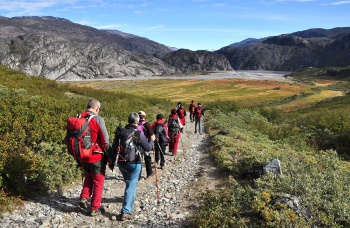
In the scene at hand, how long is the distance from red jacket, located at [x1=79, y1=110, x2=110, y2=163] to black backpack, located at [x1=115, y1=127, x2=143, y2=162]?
370mm

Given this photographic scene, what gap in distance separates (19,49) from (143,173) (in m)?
174

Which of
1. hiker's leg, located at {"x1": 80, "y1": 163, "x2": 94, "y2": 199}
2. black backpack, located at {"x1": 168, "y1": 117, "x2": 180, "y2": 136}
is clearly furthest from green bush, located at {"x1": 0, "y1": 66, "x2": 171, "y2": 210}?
black backpack, located at {"x1": 168, "y1": 117, "x2": 180, "y2": 136}

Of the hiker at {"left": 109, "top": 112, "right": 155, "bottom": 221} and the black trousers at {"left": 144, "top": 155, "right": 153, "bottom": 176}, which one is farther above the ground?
the hiker at {"left": 109, "top": 112, "right": 155, "bottom": 221}

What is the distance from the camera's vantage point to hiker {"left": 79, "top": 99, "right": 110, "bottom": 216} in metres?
6.63

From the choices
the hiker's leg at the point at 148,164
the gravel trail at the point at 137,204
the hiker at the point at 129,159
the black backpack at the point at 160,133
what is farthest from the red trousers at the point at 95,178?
the black backpack at the point at 160,133

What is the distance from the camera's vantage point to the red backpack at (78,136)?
6391mm

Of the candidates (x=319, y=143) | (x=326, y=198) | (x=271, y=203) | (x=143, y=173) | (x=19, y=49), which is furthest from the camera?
(x=19, y=49)

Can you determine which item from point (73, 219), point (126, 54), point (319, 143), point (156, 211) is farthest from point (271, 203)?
point (126, 54)

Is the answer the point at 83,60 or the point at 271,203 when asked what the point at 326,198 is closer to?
the point at 271,203

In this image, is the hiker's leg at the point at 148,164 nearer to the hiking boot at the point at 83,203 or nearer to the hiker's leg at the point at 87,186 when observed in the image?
the hiker's leg at the point at 87,186

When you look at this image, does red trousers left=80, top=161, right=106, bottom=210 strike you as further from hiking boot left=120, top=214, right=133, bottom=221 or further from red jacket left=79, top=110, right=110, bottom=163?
hiking boot left=120, top=214, right=133, bottom=221

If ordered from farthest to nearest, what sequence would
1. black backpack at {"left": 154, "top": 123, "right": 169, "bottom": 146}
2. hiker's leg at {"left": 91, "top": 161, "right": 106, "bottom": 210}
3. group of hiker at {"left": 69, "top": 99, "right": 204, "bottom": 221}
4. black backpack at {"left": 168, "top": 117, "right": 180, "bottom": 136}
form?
black backpack at {"left": 168, "top": 117, "right": 180, "bottom": 136}
black backpack at {"left": 154, "top": 123, "right": 169, "bottom": 146}
hiker's leg at {"left": 91, "top": 161, "right": 106, "bottom": 210}
group of hiker at {"left": 69, "top": 99, "right": 204, "bottom": 221}

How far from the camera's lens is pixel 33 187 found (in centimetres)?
798

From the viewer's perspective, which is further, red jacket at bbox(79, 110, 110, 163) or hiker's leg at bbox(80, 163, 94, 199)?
hiker's leg at bbox(80, 163, 94, 199)
